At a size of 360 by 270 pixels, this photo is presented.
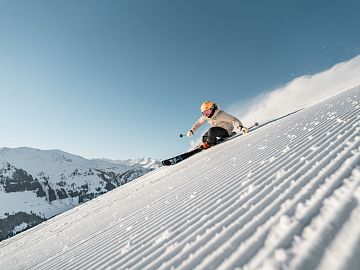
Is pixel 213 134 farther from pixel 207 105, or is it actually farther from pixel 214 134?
pixel 207 105

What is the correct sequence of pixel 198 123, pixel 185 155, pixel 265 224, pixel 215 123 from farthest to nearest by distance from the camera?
1. pixel 198 123
2. pixel 185 155
3. pixel 215 123
4. pixel 265 224

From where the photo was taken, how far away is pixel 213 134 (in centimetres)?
1298

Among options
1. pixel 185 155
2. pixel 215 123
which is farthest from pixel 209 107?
pixel 185 155

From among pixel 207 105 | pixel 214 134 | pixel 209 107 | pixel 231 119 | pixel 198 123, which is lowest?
pixel 214 134

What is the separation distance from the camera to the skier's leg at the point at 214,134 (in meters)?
13.0

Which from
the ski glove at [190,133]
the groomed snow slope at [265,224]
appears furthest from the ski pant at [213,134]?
the groomed snow slope at [265,224]

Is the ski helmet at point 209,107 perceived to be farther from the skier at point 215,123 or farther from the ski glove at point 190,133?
the ski glove at point 190,133

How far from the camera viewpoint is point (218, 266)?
218 centimetres

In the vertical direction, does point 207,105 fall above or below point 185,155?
above

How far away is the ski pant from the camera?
42.5 ft

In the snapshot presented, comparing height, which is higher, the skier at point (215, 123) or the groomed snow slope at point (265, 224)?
the skier at point (215, 123)

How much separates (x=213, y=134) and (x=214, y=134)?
4 cm

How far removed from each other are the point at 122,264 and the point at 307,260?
2.10 meters

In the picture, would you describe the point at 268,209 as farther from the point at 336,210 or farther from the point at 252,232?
the point at 336,210
